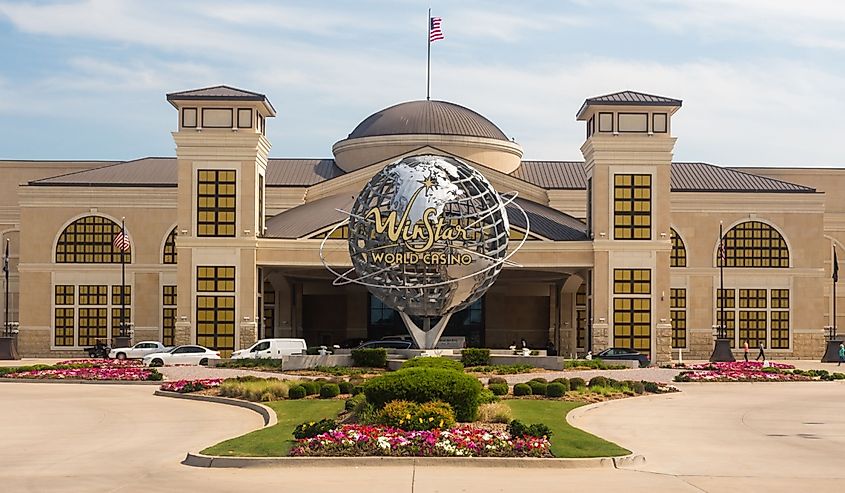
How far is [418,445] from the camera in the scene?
21.6 meters

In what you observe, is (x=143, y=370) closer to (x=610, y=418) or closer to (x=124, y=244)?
(x=124, y=244)

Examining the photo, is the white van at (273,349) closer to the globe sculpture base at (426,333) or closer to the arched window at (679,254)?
the globe sculpture base at (426,333)

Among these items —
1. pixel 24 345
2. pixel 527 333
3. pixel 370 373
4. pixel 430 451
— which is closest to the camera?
pixel 430 451

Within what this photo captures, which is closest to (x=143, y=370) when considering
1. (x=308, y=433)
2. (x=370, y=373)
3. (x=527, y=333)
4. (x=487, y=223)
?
(x=370, y=373)

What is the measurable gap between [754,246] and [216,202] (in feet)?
104

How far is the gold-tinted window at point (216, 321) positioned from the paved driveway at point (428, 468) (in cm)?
2357

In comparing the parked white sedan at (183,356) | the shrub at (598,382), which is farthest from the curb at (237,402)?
the parked white sedan at (183,356)

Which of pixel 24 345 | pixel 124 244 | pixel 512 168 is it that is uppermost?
pixel 512 168

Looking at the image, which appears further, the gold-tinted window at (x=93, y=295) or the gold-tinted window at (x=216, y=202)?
the gold-tinted window at (x=93, y=295)

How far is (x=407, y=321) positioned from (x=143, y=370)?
10439 millimetres

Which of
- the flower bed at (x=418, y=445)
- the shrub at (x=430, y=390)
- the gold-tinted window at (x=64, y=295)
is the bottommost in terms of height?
the flower bed at (x=418, y=445)

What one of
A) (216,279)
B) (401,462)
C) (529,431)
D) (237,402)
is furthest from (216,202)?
(401,462)

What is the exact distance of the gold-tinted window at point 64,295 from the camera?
70938 millimetres

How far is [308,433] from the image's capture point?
2217cm
